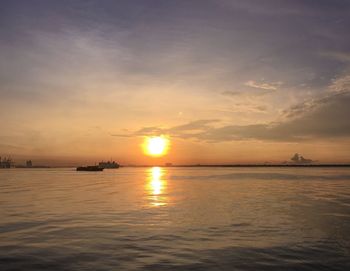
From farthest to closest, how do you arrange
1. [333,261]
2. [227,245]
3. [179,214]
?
[179,214], [227,245], [333,261]

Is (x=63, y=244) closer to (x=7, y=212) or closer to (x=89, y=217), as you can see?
(x=89, y=217)

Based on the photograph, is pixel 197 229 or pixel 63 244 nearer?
pixel 63 244

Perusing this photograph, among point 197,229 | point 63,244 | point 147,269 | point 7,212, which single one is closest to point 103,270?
point 147,269

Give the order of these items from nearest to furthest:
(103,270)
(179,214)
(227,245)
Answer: (103,270) < (227,245) < (179,214)

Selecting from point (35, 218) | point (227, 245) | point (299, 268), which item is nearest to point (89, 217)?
point (35, 218)

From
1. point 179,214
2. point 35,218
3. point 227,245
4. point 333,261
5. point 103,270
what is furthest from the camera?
point 179,214

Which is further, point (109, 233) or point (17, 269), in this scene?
Result: point (109, 233)

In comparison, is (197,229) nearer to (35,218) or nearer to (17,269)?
(17,269)

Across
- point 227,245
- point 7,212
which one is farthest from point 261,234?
point 7,212

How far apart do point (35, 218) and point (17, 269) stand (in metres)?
17.1

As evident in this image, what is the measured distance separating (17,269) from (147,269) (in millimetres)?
6244

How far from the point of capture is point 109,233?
24.8 meters

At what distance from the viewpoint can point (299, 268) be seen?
16.0 metres

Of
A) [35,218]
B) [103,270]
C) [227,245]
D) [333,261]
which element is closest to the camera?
[103,270]
